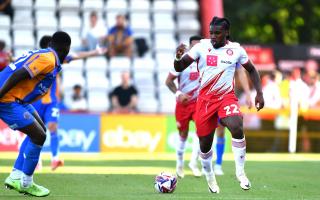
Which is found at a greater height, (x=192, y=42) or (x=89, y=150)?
(x=192, y=42)

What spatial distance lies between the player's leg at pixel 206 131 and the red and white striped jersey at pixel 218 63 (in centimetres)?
18

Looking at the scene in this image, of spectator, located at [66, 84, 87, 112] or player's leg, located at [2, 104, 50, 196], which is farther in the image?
spectator, located at [66, 84, 87, 112]

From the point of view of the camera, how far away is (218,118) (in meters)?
13.3

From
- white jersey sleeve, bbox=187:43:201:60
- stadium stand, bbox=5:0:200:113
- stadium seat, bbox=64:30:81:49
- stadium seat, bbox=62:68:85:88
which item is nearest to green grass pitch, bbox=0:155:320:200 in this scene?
white jersey sleeve, bbox=187:43:201:60

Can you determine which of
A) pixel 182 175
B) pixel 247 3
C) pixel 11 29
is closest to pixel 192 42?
pixel 182 175

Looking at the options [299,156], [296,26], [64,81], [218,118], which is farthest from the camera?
[296,26]

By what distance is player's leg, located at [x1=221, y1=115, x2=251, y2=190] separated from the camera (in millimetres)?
12898

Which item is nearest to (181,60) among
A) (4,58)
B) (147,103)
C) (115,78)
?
(4,58)

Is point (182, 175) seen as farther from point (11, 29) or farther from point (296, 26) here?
point (296, 26)

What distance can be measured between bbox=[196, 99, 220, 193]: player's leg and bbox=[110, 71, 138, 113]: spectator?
37.9 ft

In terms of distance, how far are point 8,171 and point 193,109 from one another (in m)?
3.66

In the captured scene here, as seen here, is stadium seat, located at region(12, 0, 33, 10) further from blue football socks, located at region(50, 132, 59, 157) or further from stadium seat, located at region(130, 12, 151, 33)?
blue football socks, located at region(50, 132, 59, 157)

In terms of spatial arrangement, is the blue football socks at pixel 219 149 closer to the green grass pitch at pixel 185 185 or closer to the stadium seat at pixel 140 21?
the green grass pitch at pixel 185 185

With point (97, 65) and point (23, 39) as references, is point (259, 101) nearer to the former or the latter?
point (97, 65)
